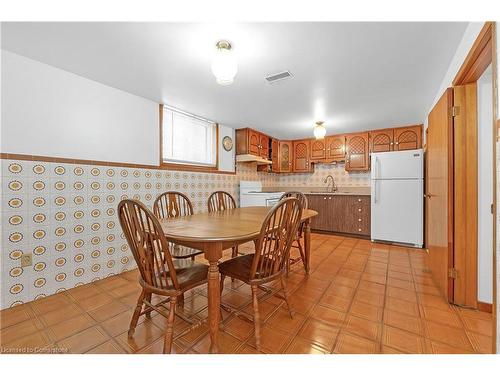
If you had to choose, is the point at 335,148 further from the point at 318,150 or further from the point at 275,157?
the point at 275,157

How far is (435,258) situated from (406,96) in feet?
6.17

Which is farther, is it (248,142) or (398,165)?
(248,142)

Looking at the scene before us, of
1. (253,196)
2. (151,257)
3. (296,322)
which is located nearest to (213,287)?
(151,257)

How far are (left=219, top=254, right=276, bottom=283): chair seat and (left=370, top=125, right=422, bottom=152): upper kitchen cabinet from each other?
369cm

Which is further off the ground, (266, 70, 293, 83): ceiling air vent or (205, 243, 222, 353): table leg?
(266, 70, 293, 83): ceiling air vent

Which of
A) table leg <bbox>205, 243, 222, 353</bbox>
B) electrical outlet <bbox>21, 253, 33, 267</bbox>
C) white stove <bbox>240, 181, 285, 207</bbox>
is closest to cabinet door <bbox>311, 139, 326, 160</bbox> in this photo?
white stove <bbox>240, 181, 285, 207</bbox>

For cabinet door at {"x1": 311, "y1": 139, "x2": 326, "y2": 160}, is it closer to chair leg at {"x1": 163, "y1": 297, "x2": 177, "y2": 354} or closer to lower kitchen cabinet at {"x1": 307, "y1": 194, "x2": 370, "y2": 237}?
lower kitchen cabinet at {"x1": 307, "y1": 194, "x2": 370, "y2": 237}

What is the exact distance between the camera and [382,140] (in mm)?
4000

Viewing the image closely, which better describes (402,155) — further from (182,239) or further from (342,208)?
(182,239)

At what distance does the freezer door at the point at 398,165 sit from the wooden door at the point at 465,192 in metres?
1.77

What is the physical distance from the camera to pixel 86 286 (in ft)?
6.85

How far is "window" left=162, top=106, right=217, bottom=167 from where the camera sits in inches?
118

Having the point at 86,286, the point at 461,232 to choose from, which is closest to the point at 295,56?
the point at 461,232

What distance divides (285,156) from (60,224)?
13.7 ft
